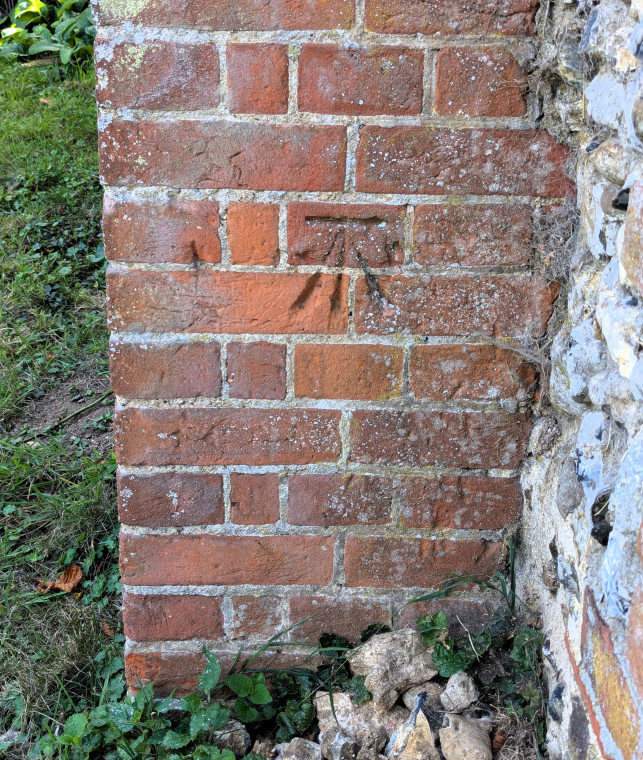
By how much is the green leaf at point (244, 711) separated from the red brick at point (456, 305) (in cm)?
74

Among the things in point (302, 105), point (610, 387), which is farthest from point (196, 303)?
point (610, 387)

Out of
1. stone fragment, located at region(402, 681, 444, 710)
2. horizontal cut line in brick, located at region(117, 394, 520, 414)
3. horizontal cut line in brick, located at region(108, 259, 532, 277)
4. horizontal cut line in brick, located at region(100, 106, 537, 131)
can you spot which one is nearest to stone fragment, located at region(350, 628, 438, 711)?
stone fragment, located at region(402, 681, 444, 710)

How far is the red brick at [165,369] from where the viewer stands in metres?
1.19

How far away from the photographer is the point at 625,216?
86 centimetres

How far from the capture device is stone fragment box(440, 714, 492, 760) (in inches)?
44.3

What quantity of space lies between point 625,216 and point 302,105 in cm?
51

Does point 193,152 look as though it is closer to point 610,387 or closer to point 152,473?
point 152,473

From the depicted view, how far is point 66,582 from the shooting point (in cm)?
179

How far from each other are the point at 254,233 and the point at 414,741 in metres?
0.89

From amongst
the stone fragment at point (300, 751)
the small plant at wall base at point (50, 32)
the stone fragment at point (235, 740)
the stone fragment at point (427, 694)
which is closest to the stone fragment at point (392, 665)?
the stone fragment at point (427, 694)

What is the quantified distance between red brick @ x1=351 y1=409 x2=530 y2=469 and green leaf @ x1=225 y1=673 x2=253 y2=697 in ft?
1.58

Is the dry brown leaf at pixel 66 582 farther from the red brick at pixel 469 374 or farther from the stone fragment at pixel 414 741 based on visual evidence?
the red brick at pixel 469 374

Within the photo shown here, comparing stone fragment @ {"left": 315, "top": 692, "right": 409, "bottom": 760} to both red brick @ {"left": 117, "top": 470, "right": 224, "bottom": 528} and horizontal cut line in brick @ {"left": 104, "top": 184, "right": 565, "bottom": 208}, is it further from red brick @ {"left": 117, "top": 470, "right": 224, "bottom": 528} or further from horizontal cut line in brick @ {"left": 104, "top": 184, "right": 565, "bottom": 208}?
horizontal cut line in brick @ {"left": 104, "top": 184, "right": 565, "bottom": 208}

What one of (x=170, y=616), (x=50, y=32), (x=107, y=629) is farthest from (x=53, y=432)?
(x=50, y=32)
